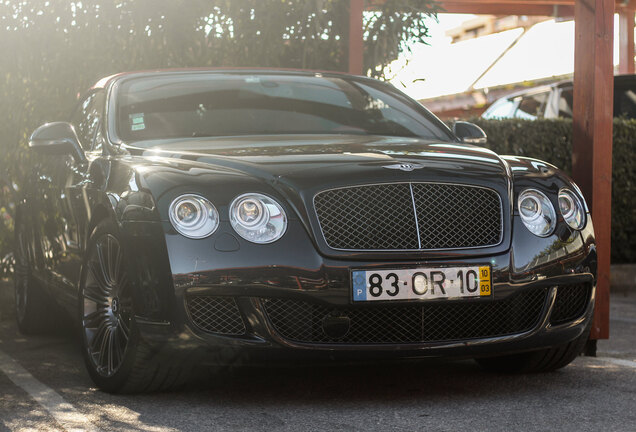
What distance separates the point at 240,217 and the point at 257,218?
0.21ft

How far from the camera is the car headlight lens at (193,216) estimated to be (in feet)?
14.1

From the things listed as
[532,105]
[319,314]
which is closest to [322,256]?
[319,314]

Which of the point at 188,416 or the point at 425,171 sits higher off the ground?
the point at 425,171

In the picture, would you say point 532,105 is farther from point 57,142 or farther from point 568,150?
point 57,142

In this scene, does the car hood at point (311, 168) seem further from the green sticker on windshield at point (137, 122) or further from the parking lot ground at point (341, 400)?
the parking lot ground at point (341, 400)

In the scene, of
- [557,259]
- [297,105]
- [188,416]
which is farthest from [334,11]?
[188,416]

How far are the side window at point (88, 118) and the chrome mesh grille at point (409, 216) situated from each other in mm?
1834

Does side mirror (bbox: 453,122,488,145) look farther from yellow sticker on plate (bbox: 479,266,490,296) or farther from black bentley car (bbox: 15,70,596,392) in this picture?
yellow sticker on plate (bbox: 479,266,490,296)

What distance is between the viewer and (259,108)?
5734 millimetres

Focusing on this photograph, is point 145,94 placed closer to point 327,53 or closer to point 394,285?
point 394,285

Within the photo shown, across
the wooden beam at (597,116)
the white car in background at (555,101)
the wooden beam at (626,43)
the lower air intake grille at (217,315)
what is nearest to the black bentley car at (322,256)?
the lower air intake grille at (217,315)

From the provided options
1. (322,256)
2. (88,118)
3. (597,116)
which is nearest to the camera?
(322,256)

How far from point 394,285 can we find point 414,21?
15.5 ft

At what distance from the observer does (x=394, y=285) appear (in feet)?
14.1
